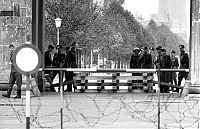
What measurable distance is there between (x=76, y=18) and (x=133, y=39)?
20.9 feet

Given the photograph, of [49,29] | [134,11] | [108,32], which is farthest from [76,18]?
[134,11]

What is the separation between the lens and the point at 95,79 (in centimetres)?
1664

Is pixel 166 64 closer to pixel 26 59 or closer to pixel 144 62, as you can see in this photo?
pixel 144 62

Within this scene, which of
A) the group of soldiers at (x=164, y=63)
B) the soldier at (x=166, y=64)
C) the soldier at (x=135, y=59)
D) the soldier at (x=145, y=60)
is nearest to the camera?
the group of soldiers at (x=164, y=63)

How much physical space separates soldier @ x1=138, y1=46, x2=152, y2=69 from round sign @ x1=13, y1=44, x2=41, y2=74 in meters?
11.5

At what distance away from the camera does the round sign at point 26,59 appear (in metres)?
5.89

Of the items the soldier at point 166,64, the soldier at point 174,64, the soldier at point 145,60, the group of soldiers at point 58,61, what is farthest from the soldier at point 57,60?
the soldier at point 174,64

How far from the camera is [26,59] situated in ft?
19.5

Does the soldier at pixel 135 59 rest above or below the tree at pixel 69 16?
below

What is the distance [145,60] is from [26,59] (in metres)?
11.7

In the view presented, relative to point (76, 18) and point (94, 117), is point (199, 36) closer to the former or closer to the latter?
point (94, 117)

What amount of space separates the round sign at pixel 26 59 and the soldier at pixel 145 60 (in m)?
11.5

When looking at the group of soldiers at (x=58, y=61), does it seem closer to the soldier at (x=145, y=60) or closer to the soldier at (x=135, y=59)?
the soldier at (x=135, y=59)

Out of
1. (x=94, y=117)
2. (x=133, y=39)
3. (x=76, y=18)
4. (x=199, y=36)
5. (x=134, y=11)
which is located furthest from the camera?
(x=76, y=18)
